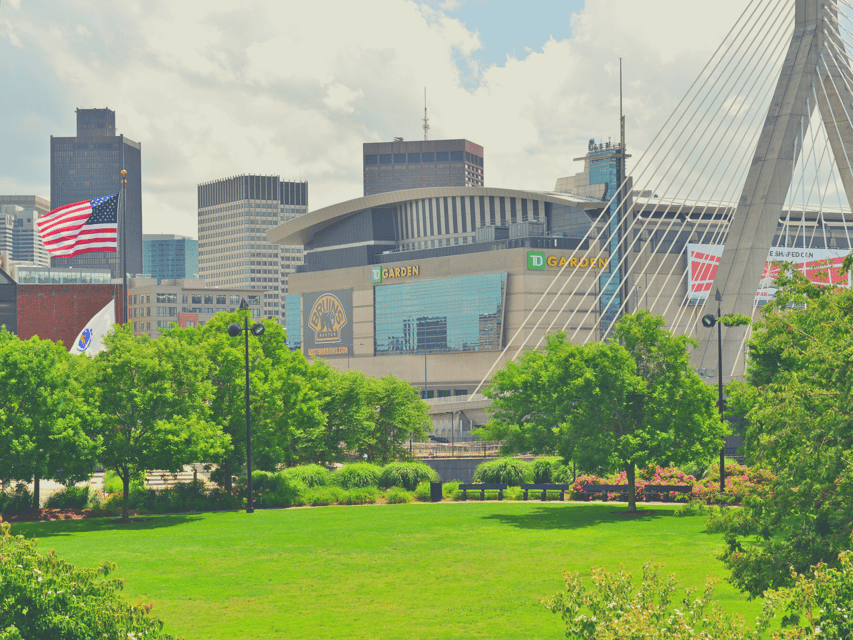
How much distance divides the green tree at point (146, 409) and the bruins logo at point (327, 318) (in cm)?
10181

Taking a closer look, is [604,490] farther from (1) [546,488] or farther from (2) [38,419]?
(2) [38,419]

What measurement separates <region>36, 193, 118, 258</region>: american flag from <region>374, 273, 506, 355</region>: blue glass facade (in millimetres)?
73221

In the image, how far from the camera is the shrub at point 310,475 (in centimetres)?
4356

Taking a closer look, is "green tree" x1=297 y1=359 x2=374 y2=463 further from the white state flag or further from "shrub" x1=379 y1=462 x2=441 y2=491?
the white state flag

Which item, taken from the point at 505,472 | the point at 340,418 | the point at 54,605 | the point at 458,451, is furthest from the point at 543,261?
the point at 54,605

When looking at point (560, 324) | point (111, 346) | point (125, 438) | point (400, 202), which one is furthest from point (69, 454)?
point (400, 202)

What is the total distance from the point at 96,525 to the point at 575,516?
17.2 metres

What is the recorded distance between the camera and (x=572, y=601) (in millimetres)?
12219

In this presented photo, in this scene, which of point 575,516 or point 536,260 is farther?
point 536,260

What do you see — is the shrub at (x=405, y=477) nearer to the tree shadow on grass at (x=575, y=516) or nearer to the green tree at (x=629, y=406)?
the tree shadow on grass at (x=575, y=516)

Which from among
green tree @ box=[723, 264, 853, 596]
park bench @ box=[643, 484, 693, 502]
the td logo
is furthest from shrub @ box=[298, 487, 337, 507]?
the td logo

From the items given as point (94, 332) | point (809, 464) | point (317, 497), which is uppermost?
point (94, 332)

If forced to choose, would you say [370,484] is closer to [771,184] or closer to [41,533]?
[41,533]

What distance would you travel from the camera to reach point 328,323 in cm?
14038
